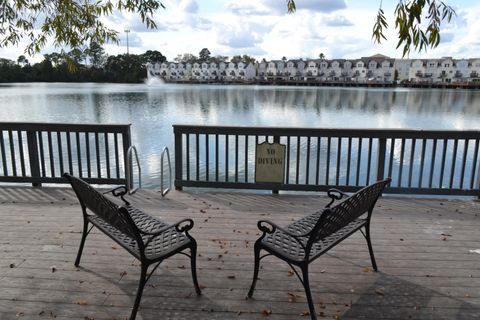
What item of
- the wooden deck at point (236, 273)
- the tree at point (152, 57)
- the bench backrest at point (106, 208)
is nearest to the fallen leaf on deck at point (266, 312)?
the wooden deck at point (236, 273)

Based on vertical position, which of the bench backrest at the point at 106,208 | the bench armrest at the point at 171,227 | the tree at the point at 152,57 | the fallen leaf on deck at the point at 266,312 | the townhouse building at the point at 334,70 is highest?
the tree at the point at 152,57

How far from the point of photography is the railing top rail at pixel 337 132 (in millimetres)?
5020

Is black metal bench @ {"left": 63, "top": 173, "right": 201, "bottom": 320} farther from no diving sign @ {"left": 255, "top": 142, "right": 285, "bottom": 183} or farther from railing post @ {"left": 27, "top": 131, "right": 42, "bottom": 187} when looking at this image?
railing post @ {"left": 27, "top": 131, "right": 42, "bottom": 187}

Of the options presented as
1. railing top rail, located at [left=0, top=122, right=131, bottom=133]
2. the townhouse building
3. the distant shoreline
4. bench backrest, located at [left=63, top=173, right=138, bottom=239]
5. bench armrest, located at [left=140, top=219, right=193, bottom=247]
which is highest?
the townhouse building

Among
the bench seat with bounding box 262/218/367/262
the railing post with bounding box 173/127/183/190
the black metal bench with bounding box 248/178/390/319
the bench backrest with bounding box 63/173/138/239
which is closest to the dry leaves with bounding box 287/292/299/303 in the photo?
the black metal bench with bounding box 248/178/390/319

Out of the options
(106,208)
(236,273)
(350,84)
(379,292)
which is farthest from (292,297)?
(350,84)

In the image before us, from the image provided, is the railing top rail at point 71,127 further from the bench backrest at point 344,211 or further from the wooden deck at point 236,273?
the bench backrest at point 344,211

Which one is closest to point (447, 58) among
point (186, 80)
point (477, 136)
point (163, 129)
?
point (186, 80)

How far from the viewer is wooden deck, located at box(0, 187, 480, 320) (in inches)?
104

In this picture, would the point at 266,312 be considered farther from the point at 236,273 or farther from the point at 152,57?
the point at 152,57

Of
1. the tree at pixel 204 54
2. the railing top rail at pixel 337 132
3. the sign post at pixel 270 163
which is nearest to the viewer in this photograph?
the railing top rail at pixel 337 132

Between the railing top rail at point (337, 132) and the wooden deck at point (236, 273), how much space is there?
105 cm

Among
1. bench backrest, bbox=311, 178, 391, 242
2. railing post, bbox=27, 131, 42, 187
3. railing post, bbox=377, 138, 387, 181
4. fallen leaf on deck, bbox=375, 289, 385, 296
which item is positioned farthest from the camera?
railing post, bbox=27, 131, 42, 187

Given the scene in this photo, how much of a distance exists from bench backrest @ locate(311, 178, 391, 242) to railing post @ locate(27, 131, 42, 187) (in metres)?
4.76
